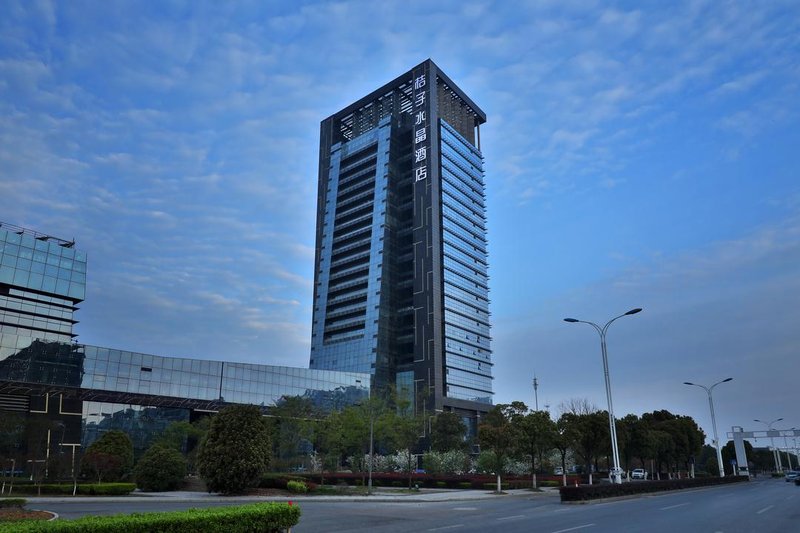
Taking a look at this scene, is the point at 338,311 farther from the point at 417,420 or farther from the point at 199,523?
the point at 199,523

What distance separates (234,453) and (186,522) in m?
26.8

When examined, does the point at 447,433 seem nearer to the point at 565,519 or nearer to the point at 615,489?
the point at 615,489

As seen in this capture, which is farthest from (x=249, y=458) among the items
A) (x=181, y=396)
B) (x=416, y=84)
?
(x=416, y=84)

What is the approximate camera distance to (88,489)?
37969 mm

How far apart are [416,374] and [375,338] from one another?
44.6 feet

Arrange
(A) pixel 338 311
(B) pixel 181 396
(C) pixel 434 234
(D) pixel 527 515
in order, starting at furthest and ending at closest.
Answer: (A) pixel 338 311
(C) pixel 434 234
(B) pixel 181 396
(D) pixel 527 515

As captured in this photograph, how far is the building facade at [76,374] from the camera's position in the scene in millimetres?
66438

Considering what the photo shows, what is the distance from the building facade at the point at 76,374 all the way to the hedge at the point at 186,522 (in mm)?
48821

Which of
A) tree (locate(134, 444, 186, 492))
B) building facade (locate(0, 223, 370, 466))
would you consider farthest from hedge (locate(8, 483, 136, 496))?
building facade (locate(0, 223, 370, 466))

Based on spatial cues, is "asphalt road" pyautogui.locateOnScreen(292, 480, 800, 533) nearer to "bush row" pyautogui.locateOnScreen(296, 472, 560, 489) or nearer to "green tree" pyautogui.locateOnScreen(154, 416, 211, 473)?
"bush row" pyautogui.locateOnScreen(296, 472, 560, 489)

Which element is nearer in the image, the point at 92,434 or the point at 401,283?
the point at 92,434

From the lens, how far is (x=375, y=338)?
130750mm

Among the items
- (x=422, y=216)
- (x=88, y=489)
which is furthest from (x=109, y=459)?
(x=422, y=216)

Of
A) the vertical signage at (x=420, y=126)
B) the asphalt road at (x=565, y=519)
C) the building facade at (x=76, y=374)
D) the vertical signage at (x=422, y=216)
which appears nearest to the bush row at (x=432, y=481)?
the asphalt road at (x=565, y=519)
